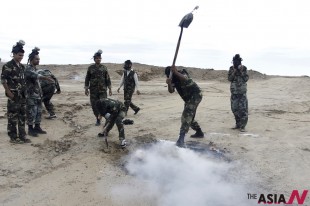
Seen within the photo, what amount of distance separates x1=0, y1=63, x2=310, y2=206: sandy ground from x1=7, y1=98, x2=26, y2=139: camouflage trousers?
25cm

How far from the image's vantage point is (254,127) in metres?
9.39

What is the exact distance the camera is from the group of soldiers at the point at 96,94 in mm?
6799

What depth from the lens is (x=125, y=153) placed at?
6961 millimetres

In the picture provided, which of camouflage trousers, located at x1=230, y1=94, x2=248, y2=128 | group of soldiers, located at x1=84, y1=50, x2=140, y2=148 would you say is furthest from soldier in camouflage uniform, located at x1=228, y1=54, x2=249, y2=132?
group of soldiers, located at x1=84, y1=50, x2=140, y2=148

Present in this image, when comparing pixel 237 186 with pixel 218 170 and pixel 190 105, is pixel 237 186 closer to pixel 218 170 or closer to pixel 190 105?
pixel 218 170

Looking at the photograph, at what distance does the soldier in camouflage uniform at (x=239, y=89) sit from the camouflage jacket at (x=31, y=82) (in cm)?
429

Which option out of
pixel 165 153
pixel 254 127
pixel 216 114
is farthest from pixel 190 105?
pixel 216 114

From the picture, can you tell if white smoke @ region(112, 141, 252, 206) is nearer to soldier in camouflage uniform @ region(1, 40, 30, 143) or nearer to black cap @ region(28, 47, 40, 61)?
soldier in camouflage uniform @ region(1, 40, 30, 143)

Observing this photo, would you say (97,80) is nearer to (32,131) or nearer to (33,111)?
(33,111)

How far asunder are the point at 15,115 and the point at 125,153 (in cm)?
214

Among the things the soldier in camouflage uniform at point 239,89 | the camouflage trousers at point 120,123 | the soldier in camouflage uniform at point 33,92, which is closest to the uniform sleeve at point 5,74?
the soldier in camouflage uniform at point 33,92

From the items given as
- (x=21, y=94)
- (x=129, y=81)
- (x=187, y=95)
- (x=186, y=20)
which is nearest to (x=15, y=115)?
(x=21, y=94)

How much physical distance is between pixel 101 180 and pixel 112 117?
65.0 inches

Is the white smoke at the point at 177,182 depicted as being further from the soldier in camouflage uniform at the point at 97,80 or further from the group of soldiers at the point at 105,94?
the soldier in camouflage uniform at the point at 97,80
